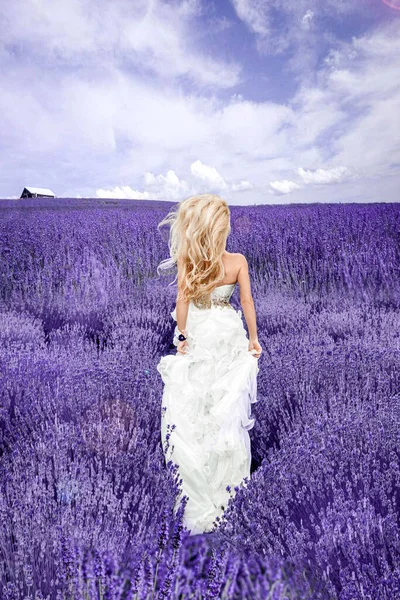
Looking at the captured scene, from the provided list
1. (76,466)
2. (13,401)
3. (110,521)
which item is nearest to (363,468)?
(110,521)

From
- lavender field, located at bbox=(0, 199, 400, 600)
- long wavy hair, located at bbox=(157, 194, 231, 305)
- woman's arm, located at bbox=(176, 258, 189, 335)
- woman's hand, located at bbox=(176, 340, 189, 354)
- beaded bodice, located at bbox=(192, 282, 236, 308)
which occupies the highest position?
long wavy hair, located at bbox=(157, 194, 231, 305)

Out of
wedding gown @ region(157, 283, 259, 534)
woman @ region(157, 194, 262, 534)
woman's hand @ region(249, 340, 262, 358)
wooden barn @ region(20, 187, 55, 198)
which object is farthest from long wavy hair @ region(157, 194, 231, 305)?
wooden barn @ region(20, 187, 55, 198)

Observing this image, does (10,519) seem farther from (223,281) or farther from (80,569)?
(223,281)

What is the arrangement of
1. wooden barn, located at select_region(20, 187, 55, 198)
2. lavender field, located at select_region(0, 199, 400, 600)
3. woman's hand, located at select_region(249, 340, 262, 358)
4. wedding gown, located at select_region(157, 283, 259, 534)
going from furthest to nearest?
wooden barn, located at select_region(20, 187, 55, 198) < woman's hand, located at select_region(249, 340, 262, 358) < wedding gown, located at select_region(157, 283, 259, 534) < lavender field, located at select_region(0, 199, 400, 600)

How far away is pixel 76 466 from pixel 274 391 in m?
1.10

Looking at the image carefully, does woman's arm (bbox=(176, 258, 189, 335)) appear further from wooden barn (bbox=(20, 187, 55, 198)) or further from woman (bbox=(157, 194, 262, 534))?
wooden barn (bbox=(20, 187, 55, 198))

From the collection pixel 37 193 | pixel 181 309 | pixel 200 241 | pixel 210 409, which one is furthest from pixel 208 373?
pixel 37 193

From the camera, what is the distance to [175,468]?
188cm

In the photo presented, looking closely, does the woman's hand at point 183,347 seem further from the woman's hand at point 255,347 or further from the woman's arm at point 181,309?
the woman's hand at point 255,347

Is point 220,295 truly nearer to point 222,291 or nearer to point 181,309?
point 222,291

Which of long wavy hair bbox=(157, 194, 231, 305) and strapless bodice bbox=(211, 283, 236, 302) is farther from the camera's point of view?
strapless bodice bbox=(211, 283, 236, 302)

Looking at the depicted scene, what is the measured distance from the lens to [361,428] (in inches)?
70.1

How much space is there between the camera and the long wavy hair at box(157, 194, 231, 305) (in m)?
2.06

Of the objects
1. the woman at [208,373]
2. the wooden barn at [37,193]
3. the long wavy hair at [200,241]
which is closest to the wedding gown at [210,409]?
the woman at [208,373]
